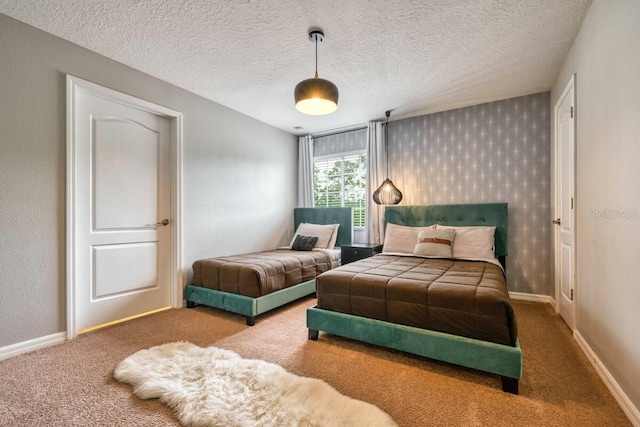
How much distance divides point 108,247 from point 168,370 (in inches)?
63.0

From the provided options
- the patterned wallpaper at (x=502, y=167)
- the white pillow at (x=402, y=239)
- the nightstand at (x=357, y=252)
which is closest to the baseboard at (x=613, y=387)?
the patterned wallpaper at (x=502, y=167)

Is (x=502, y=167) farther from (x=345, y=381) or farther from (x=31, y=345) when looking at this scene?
(x=31, y=345)

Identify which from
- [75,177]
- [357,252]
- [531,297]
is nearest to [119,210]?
[75,177]

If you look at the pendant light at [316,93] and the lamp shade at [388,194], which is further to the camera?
the lamp shade at [388,194]

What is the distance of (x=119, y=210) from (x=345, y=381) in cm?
266

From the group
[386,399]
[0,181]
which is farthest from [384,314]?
[0,181]

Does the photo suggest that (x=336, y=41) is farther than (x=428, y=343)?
Yes

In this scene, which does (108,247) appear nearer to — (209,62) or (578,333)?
(209,62)

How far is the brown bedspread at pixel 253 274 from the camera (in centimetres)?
282

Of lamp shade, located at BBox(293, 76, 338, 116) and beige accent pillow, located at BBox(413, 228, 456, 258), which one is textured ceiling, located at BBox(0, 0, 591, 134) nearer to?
lamp shade, located at BBox(293, 76, 338, 116)

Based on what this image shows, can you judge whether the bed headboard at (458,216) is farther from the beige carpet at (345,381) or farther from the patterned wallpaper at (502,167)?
the beige carpet at (345,381)

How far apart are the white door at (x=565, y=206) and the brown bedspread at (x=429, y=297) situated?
753 millimetres

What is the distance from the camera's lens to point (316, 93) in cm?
214

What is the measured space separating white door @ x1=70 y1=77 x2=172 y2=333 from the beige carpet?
354 millimetres
